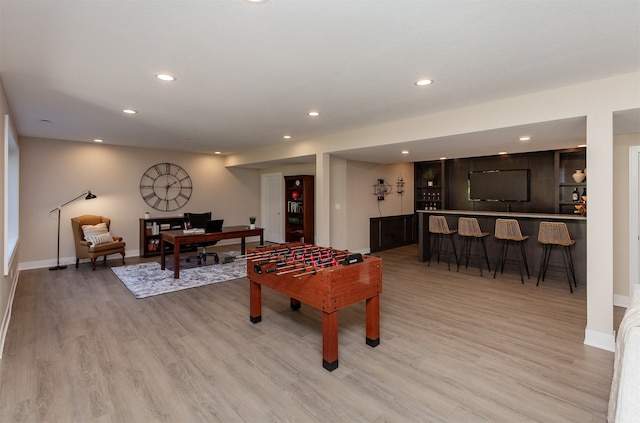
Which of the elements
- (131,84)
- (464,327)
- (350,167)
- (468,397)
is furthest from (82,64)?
(350,167)

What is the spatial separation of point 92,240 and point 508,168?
8.43m

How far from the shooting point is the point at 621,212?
382cm

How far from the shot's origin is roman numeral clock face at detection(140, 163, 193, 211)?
7.13m

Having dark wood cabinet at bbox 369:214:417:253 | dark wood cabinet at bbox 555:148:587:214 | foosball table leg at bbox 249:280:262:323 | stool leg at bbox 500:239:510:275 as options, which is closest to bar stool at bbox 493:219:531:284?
stool leg at bbox 500:239:510:275

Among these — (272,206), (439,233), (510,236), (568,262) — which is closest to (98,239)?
(272,206)

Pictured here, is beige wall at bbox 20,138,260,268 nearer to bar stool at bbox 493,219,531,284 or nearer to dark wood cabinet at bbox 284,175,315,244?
dark wood cabinet at bbox 284,175,315,244

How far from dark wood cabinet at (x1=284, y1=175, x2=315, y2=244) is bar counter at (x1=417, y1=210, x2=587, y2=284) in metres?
2.61

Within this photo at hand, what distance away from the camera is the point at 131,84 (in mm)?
3035

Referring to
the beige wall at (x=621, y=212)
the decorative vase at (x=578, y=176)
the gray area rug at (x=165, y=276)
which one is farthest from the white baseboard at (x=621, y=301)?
the gray area rug at (x=165, y=276)

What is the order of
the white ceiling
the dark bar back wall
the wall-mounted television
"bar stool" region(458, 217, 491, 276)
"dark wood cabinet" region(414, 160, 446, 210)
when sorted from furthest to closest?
"dark wood cabinet" region(414, 160, 446, 210), the wall-mounted television, the dark bar back wall, "bar stool" region(458, 217, 491, 276), the white ceiling

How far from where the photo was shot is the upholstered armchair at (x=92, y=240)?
571 centimetres

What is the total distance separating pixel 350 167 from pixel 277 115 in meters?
2.95

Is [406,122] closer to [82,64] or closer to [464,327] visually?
[464,327]

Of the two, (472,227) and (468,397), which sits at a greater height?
(472,227)
